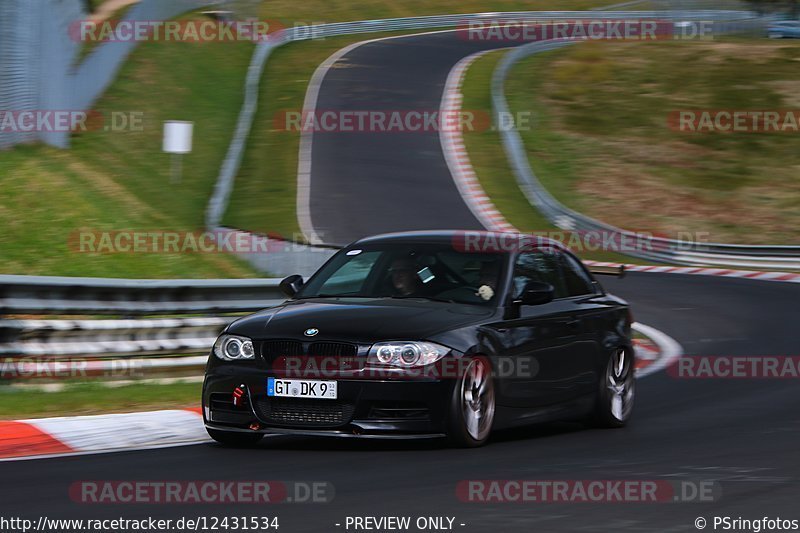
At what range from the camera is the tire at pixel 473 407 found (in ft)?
27.5

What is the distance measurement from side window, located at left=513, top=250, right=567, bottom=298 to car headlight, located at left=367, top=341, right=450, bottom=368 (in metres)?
1.13

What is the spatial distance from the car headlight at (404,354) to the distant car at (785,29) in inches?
1831

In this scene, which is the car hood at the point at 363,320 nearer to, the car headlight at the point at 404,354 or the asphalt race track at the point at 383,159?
the car headlight at the point at 404,354

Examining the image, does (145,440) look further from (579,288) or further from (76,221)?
(76,221)

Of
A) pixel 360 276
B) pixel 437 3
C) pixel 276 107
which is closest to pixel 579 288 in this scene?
pixel 360 276

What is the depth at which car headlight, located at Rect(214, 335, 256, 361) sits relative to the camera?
28.4 ft

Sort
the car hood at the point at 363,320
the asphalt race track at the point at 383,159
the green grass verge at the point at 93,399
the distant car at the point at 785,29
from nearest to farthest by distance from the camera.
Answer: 1. the car hood at the point at 363,320
2. the green grass verge at the point at 93,399
3. the asphalt race track at the point at 383,159
4. the distant car at the point at 785,29

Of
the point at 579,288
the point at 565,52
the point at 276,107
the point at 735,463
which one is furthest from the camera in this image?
the point at 565,52

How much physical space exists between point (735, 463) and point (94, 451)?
12.3ft

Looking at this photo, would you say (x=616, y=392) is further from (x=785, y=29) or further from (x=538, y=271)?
(x=785, y=29)

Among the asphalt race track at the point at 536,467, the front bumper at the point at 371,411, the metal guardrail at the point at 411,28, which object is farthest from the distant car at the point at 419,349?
the metal guardrail at the point at 411,28

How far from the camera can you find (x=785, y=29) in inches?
2105

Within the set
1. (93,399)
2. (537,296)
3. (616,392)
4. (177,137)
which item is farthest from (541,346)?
(177,137)

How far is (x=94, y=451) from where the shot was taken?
8.42m
